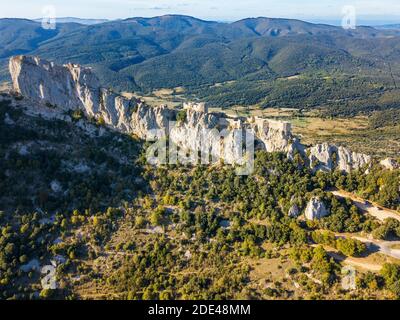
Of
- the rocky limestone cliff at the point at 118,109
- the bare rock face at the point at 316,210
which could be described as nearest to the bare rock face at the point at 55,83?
the rocky limestone cliff at the point at 118,109

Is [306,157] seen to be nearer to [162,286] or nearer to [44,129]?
[162,286]

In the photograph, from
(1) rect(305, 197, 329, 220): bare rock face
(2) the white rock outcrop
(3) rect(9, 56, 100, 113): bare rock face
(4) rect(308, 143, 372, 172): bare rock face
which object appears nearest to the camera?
(1) rect(305, 197, 329, 220): bare rock face

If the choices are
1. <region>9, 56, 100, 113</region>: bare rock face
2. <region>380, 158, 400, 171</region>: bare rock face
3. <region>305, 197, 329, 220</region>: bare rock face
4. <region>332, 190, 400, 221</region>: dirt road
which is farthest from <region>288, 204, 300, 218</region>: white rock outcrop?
<region>9, 56, 100, 113</region>: bare rock face

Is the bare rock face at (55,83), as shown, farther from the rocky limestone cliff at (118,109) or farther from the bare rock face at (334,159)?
the bare rock face at (334,159)

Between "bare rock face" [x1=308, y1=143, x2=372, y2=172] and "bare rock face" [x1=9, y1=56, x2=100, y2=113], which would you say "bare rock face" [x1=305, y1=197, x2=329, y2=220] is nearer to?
"bare rock face" [x1=308, y1=143, x2=372, y2=172]
